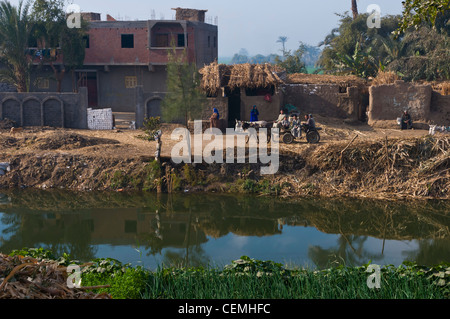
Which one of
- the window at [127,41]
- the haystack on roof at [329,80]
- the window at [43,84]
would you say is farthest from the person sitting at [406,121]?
the window at [43,84]

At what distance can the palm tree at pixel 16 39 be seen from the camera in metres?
25.8

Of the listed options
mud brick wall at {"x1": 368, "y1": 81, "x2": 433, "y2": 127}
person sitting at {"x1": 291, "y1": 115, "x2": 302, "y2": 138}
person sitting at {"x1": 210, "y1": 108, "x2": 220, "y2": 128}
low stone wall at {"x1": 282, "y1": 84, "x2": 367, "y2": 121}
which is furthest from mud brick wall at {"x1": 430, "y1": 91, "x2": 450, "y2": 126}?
person sitting at {"x1": 210, "y1": 108, "x2": 220, "y2": 128}

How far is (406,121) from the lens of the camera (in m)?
21.4

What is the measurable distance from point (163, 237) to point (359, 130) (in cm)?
1073

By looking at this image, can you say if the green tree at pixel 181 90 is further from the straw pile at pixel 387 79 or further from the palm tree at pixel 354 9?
the palm tree at pixel 354 9

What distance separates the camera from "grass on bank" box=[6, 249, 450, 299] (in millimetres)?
7703

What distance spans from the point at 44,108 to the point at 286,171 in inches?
424

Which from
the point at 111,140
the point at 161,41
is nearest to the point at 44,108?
the point at 111,140

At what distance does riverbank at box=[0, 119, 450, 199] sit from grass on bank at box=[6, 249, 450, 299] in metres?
7.57

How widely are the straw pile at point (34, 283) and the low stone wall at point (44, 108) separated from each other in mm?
17133

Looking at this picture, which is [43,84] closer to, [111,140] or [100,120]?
[100,120]

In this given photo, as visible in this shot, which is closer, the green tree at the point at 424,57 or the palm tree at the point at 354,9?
the green tree at the point at 424,57
